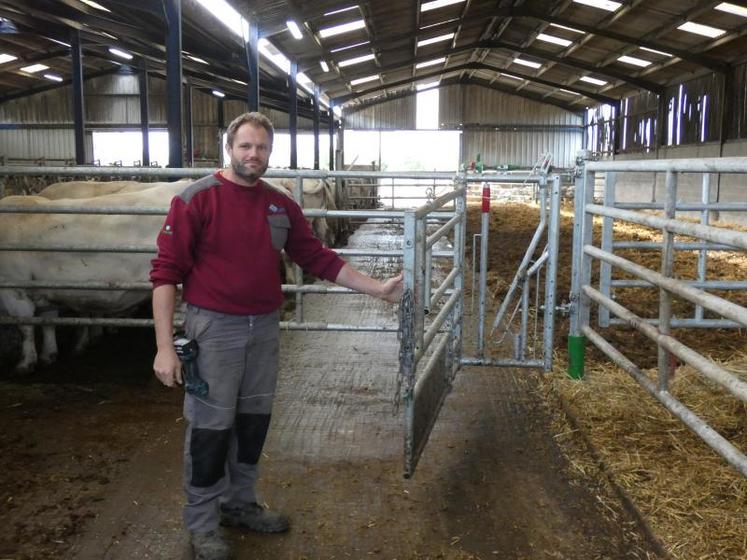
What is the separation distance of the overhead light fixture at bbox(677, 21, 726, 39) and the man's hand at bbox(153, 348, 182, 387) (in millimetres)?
18438

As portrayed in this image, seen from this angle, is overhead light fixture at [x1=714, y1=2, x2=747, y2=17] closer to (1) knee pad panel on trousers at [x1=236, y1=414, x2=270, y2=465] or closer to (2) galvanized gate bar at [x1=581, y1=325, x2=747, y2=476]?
(2) galvanized gate bar at [x1=581, y1=325, x2=747, y2=476]

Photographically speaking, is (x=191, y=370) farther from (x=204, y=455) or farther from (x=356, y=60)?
(x=356, y=60)

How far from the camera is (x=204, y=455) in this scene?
2852 mm

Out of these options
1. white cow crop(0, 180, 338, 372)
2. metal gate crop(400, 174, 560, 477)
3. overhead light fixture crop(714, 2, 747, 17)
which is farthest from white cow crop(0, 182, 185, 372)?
overhead light fixture crop(714, 2, 747, 17)

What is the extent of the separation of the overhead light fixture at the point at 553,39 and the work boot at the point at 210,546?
73.4 ft

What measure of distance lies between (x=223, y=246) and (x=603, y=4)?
1753cm

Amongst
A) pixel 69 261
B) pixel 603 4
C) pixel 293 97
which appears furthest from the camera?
pixel 293 97

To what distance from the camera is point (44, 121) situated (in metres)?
33.5

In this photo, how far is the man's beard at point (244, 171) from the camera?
282cm

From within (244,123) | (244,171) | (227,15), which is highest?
(227,15)

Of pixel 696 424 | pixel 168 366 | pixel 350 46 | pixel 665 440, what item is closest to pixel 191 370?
pixel 168 366

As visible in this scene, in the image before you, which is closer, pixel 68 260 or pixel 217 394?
pixel 217 394

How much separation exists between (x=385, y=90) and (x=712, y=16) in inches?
719

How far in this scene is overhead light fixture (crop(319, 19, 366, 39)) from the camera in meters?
17.9
